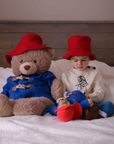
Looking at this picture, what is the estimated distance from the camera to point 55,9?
1661 millimetres

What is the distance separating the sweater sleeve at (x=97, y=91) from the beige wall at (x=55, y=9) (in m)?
0.79

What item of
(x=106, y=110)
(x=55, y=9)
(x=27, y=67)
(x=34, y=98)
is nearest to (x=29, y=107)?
(x=34, y=98)

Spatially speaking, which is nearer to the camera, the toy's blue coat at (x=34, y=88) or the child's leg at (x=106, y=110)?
the child's leg at (x=106, y=110)

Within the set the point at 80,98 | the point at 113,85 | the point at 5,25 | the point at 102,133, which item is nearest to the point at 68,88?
the point at 80,98

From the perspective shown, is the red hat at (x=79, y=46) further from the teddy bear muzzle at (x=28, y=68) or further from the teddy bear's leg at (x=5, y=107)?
the teddy bear's leg at (x=5, y=107)

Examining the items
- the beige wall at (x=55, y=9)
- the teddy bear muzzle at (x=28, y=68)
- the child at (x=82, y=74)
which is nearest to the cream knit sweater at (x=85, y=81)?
the child at (x=82, y=74)

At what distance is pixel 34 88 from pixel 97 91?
43 centimetres

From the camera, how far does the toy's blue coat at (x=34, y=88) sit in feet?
3.42

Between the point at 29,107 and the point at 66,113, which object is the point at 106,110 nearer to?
the point at 66,113

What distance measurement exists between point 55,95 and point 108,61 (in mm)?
887

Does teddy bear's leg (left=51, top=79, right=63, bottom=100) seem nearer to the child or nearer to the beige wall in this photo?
the child

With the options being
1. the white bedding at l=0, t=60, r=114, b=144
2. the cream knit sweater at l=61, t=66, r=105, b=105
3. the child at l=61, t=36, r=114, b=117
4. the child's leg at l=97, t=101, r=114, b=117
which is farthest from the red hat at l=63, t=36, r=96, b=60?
the white bedding at l=0, t=60, r=114, b=144

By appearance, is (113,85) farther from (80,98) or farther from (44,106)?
(44,106)

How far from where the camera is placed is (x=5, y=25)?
1.63 meters
